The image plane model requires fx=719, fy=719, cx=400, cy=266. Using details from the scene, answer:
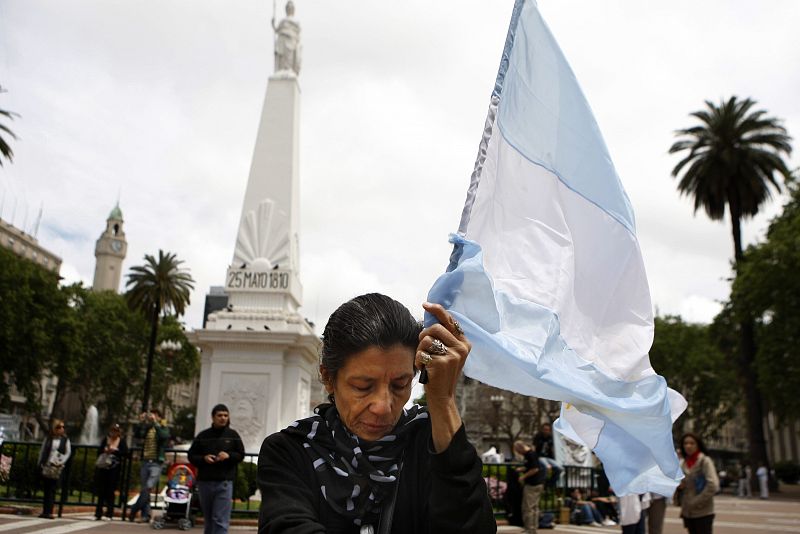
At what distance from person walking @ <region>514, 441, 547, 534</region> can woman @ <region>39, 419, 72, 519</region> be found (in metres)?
7.48

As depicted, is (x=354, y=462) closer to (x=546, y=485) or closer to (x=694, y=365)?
(x=546, y=485)

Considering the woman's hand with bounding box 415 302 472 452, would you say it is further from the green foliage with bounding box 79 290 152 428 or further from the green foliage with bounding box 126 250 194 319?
the green foliage with bounding box 79 290 152 428

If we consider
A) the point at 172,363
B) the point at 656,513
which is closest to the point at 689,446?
the point at 656,513

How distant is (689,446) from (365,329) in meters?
7.44

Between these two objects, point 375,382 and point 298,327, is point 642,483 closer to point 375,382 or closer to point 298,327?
point 375,382

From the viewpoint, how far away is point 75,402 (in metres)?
72.2

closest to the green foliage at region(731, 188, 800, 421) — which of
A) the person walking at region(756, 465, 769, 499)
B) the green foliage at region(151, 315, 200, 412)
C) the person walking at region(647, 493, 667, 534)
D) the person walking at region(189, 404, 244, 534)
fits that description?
the person walking at region(756, 465, 769, 499)

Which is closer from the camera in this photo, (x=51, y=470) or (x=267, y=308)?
(x=51, y=470)

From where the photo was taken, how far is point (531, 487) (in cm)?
1185

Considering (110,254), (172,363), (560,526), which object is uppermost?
(110,254)

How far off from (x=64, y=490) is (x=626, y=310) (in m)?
11.7

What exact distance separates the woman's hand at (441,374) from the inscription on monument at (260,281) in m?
18.5

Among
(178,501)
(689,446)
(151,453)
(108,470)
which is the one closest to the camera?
(689,446)

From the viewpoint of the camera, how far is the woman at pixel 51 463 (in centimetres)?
1150
